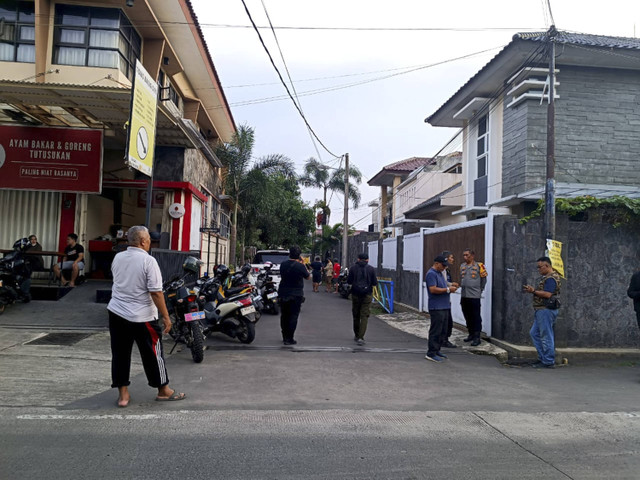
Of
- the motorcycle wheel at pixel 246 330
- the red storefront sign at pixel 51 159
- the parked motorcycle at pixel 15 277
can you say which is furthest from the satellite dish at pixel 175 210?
the motorcycle wheel at pixel 246 330

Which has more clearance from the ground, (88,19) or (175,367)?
(88,19)

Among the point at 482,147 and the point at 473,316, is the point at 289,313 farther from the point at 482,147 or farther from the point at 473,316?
the point at 482,147

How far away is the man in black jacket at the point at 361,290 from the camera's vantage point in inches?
373

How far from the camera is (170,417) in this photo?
5.03 metres

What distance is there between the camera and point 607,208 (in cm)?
924

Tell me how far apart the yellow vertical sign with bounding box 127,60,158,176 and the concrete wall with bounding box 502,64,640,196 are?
409 inches

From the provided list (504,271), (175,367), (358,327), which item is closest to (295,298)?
(358,327)

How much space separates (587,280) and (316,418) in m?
6.39

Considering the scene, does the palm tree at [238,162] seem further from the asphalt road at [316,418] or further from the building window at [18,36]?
the asphalt road at [316,418]

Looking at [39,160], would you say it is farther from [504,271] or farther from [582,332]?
[582,332]

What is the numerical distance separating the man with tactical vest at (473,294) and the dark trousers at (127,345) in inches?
235

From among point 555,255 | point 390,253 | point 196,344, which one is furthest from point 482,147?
point 196,344

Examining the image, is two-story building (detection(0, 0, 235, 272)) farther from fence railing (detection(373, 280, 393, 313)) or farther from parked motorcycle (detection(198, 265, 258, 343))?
fence railing (detection(373, 280, 393, 313))

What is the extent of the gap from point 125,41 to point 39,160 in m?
4.01
